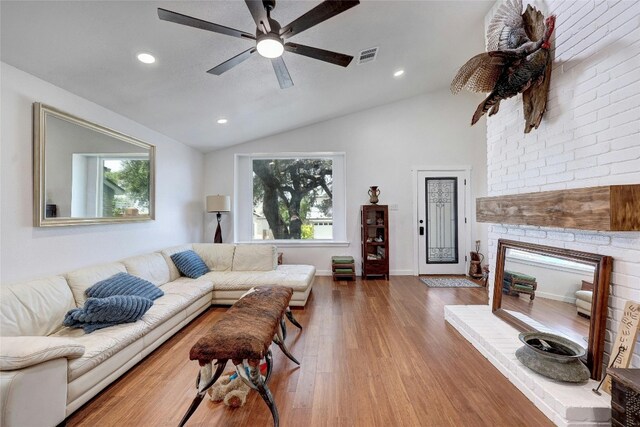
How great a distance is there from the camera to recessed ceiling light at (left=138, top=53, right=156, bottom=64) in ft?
7.36

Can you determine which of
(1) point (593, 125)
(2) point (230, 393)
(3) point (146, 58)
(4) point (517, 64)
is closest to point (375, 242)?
(4) point (517, 64)

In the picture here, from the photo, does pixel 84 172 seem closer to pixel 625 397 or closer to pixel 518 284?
pixel 625 397

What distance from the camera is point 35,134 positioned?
83.4 inches

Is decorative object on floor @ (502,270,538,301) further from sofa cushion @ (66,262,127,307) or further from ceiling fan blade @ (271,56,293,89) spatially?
sofa cushion @ (66,262,127,307)

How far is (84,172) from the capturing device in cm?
256

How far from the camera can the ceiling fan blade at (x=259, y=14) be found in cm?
151

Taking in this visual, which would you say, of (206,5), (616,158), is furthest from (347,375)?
(206,5)

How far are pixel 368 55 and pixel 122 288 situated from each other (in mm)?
3645

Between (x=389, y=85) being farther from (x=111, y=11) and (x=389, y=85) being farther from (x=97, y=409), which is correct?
(x=97, y=409)

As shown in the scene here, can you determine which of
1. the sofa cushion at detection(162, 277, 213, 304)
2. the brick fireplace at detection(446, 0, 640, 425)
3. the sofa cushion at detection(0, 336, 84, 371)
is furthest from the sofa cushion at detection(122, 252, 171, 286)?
the brick fireplace at detection(446, 0, 640, 425)

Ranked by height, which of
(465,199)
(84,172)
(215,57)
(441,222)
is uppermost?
(215,57)

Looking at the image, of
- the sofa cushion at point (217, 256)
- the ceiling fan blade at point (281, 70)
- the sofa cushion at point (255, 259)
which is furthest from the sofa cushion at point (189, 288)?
the ceiling fan blade at point (281, 70)

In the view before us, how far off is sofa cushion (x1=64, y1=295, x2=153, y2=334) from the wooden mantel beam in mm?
3346

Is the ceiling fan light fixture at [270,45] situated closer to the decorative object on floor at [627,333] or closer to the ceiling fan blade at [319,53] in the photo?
the ceiling fan blade at [319,53]
